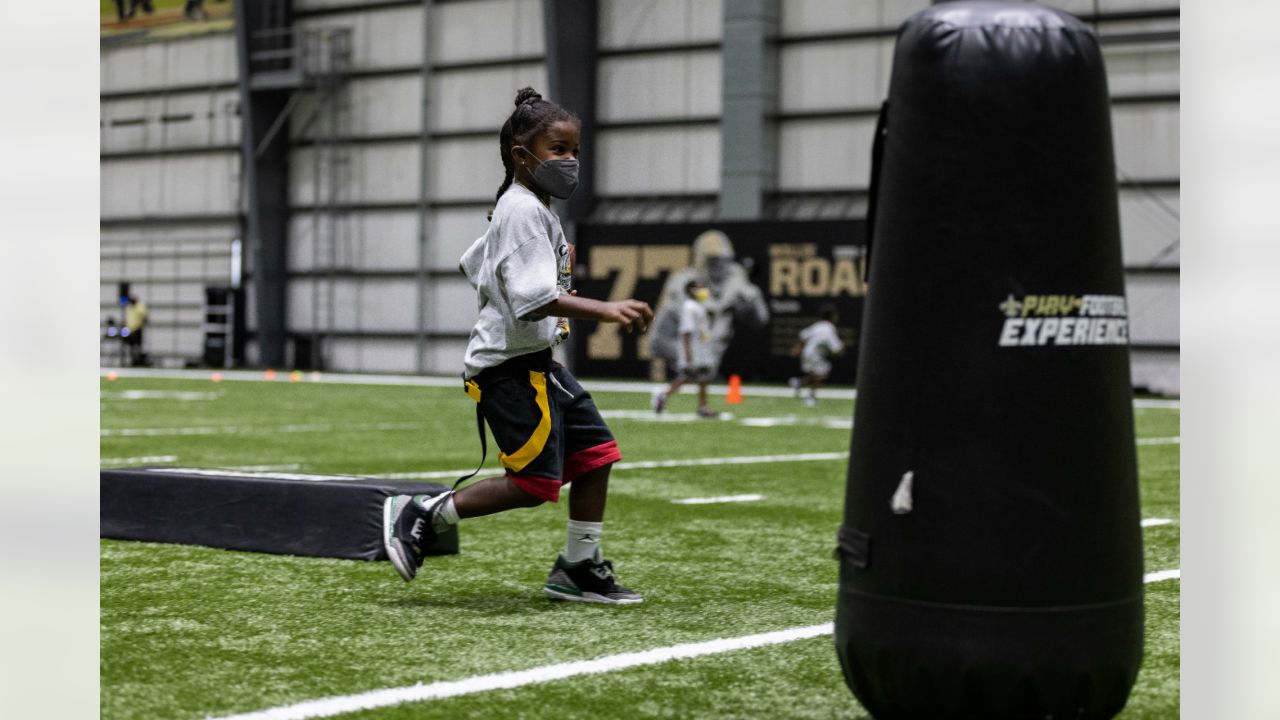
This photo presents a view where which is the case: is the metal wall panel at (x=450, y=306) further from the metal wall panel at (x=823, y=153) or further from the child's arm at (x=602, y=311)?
the child's arm at (x=602, y=311)

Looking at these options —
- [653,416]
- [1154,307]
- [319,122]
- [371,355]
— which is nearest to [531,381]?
[653,416]

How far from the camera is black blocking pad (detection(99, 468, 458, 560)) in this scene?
6148 millimetres

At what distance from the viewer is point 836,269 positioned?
99.8 ft

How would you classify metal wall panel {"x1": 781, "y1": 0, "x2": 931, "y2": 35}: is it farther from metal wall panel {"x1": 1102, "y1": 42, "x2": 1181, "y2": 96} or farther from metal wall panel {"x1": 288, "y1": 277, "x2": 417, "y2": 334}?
metal wall panel {"x1": 288, "y1": 277, "x2": 417, "y2": 334}

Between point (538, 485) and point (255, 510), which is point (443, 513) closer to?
point (538, 485)

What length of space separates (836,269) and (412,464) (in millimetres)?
20112

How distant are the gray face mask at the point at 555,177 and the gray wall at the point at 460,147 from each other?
2354cm

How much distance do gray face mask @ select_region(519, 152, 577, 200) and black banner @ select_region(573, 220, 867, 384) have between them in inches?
944

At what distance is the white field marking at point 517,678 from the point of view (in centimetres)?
358

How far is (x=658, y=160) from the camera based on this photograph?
32625 mm

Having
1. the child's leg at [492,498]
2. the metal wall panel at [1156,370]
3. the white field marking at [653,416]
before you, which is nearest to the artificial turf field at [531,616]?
the child's leg at [492,498]

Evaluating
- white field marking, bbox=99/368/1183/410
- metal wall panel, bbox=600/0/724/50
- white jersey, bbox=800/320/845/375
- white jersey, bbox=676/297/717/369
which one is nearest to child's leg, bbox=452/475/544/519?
white jersey, bbox=676/297/717/369

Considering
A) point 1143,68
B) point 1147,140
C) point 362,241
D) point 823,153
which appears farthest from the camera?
point 362,241

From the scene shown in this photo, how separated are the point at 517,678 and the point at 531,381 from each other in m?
1.33
